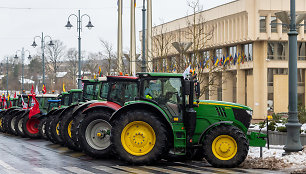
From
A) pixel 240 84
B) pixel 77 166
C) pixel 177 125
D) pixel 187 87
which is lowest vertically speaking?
pixel 77 166

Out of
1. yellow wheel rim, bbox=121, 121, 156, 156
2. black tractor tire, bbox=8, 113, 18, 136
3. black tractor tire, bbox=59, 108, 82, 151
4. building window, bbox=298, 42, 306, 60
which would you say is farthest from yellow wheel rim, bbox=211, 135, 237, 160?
building window, bbox=298, 42, 306, 60

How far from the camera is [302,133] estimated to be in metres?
22.6

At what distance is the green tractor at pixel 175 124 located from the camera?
14.4 m

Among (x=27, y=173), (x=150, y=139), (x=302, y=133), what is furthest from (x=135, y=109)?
(x=302, y=133)

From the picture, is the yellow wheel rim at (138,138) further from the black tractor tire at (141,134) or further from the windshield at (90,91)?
the windshield at (90,91)

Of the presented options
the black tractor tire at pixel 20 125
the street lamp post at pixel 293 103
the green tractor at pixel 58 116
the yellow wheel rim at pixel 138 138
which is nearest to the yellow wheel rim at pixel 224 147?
the yellow wheel rim at pixel 138 138

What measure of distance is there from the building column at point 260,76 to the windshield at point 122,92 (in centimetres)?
4148

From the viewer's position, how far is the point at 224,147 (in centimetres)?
1424

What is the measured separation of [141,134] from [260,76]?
43.8 meters

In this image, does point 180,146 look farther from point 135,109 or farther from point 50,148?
point 50,148

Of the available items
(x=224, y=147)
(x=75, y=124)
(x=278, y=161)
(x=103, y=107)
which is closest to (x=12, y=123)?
(x=75, y=124)

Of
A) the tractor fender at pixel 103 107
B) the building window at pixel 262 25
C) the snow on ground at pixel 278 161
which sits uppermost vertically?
the building window at pixel 262 25

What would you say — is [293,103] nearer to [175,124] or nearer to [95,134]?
[175,124]

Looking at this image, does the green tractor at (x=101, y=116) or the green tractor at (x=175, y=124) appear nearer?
the green tractor at (x=175, y=124)
